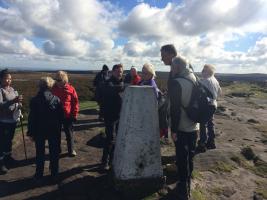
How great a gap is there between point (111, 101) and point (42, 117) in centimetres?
131

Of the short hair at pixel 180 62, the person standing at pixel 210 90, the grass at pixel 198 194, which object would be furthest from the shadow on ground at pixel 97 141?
the short hair at pixel 180 62

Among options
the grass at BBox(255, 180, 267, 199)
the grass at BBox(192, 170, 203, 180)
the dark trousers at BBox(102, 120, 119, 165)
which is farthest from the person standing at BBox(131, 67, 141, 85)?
the grass at BBox(255, 180, 267, 199)

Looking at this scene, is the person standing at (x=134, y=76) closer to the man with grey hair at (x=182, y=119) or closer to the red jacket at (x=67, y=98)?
the red jacket at (x=67, y=98)

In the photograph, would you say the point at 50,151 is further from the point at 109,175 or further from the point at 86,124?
the point at 86,124

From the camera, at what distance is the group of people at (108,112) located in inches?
216

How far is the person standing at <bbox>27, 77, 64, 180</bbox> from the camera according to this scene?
6.04 meters

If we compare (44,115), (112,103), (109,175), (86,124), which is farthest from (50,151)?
(86,124)

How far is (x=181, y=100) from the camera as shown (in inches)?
214

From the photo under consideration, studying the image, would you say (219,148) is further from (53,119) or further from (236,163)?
(53,119)

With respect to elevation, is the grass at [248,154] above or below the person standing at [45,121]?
below

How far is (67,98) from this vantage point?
7.38 m

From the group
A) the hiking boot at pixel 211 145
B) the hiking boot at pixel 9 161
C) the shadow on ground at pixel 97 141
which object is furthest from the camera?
the shadow on ground at pixel 97 141

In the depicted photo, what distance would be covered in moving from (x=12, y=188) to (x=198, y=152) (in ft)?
13.3

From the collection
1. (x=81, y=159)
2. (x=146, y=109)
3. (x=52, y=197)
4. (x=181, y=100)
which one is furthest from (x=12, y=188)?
(x=181, y=100)
